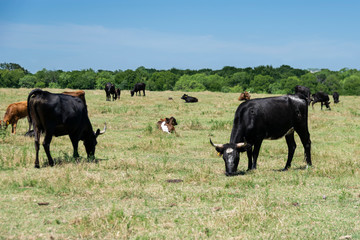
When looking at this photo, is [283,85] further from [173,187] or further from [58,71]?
[173,187]

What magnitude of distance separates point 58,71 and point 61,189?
16428cm

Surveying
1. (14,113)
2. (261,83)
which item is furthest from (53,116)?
(261,83)

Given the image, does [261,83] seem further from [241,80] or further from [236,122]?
[236,122]

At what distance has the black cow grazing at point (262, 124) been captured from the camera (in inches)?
404

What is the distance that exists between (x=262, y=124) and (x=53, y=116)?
19.5 ft

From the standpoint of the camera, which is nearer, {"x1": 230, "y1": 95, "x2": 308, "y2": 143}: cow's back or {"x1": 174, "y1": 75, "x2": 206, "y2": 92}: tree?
{"x1": 230, "y1": 95, "x2": 308, "y2": 143}: cow's back

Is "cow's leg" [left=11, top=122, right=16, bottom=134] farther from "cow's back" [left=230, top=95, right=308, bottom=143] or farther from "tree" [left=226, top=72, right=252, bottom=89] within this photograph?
"tree" [left=226, top=72, right=252, bottom=89]

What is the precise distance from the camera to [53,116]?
35.0ft

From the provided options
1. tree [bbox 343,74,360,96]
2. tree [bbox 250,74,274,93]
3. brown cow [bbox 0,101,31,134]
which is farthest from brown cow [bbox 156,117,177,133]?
tree [bbox 250,74,274,93]

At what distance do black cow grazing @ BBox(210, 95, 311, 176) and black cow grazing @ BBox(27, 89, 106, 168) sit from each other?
167 inches

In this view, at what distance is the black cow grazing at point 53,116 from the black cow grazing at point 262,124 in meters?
4.24

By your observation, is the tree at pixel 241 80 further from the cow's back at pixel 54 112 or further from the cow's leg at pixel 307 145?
the cow's back at pixel 54 112

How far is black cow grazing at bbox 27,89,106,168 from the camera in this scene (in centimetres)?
1052

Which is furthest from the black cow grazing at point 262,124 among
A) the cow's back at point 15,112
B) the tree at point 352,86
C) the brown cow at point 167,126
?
the tree at point 352,86
